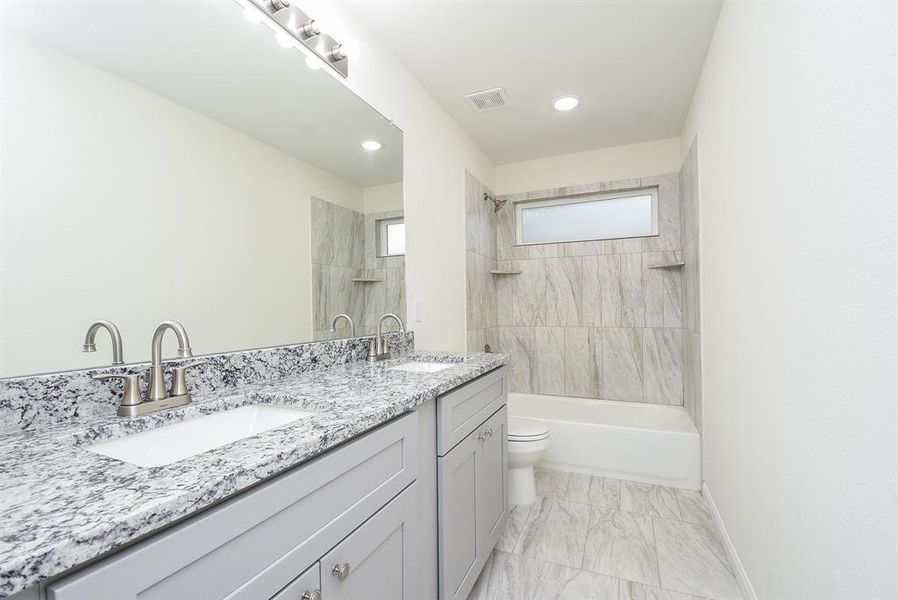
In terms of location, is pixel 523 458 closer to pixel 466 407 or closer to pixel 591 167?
pixel 466 407

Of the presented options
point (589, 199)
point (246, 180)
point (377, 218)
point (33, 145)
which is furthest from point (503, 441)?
point (589, 199)

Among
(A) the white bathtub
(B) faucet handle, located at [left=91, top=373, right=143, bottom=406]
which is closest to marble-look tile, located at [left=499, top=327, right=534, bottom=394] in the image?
(A) the white bathtub

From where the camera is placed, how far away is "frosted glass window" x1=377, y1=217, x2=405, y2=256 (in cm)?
201

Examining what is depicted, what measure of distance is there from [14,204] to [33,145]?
0.14 m

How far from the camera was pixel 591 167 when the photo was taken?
3443 millimetres

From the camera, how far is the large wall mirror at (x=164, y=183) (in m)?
0.87

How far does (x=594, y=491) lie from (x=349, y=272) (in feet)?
6.54

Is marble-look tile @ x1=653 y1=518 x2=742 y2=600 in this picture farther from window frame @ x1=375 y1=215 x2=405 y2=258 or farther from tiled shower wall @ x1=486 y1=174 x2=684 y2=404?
window frame @ x1=375 y1=215 x2=405 y2=258

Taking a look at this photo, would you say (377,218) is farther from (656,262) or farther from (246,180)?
(656,262)

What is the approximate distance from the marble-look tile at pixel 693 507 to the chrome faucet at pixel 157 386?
7.99 feet

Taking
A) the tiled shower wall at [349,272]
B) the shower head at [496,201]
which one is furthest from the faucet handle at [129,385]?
the shower head at [496,201]

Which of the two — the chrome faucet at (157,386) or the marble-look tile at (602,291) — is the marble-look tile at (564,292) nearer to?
the marble-look tile at (602,291)

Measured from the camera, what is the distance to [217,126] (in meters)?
1.29

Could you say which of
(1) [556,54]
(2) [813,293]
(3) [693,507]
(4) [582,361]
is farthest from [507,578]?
(1) [556,54]
